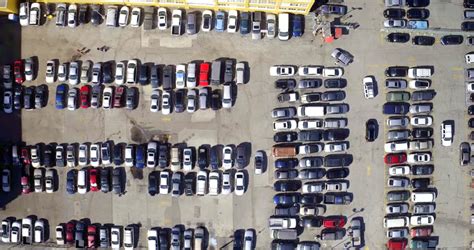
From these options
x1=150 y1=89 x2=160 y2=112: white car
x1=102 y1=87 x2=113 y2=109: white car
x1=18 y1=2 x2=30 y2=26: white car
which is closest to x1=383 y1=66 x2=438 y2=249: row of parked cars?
x1=150 y1=89 x2=160 y2=112: white car

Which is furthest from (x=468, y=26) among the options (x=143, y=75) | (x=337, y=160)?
(x=143, y=75)

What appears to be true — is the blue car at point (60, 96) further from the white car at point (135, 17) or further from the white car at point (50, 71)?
the white car at point (135, 17)

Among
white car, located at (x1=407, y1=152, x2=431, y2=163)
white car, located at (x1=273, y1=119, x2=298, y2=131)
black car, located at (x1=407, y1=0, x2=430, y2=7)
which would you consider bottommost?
white car, located at (x1=407, y1=152, x2=431, y2=163)

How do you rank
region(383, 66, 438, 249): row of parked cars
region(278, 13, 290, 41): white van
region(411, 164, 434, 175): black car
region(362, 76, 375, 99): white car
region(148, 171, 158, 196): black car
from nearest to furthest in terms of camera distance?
region(148, 171, 158, 196): black car < region(278, 13, 290, 41): white van < region(383, 66, 438, 249): row of parked cars < region(362, 76, 375, 99): white car < region(411, 164, 434, 175): black car

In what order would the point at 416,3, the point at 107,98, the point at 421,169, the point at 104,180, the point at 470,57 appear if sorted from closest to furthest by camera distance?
the point at 104,180
the point at 107,98
the point at 421,169
the point at 416,3
the point at 470,57

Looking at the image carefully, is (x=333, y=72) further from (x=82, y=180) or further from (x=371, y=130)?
(x=82, y=180)

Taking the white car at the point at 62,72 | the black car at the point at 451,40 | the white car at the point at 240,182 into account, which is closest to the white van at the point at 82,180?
the white car at the point at 62,72

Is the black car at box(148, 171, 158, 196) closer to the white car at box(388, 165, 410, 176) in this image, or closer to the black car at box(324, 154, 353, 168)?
the black car at box(324, 154, 353, 168)
